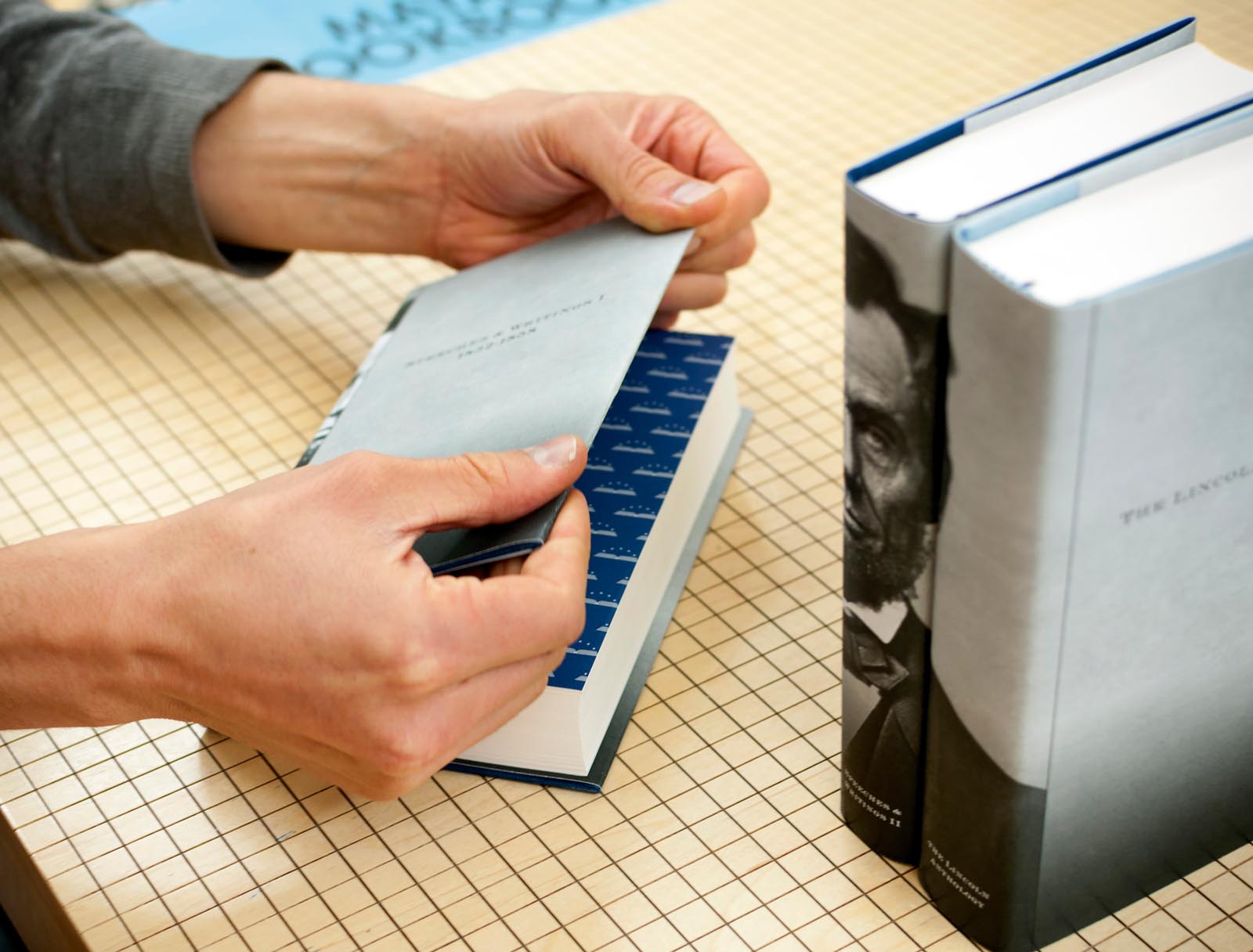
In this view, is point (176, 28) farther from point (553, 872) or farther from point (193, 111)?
point (553, 872)

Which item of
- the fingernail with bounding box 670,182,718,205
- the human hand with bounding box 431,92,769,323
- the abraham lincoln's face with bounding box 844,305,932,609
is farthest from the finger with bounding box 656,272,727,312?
the abraham lincoln's face with bounding box 844,305,932,609

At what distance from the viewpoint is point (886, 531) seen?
475mm

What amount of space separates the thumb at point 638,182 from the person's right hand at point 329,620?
242 millimetres

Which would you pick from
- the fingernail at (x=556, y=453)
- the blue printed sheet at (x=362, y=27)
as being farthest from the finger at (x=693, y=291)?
the blue printed sheet at (x=362, y=27)

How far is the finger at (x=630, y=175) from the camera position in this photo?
77cm

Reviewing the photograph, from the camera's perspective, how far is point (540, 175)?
0.91 meters

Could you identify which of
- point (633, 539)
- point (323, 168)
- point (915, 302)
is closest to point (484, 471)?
point (633, 539)

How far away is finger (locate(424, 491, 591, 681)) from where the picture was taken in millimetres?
529

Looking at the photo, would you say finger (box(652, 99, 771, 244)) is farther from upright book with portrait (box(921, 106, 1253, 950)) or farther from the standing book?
upright book with portrait (box(921, 106, 1253, 950))

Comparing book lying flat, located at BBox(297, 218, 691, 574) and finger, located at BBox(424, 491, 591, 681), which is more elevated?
book lying flat, located at BBox(297, 218, 691, 574)

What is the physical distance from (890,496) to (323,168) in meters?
0.66

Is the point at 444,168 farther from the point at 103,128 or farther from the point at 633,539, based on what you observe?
the point at 633,539

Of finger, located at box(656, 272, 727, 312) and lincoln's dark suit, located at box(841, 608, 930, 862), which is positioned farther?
finger, located at box(656, 272, 727, 312)

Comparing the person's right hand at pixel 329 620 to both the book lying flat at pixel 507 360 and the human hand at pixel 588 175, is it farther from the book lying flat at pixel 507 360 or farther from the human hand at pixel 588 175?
the human hand at pixel 588 175
